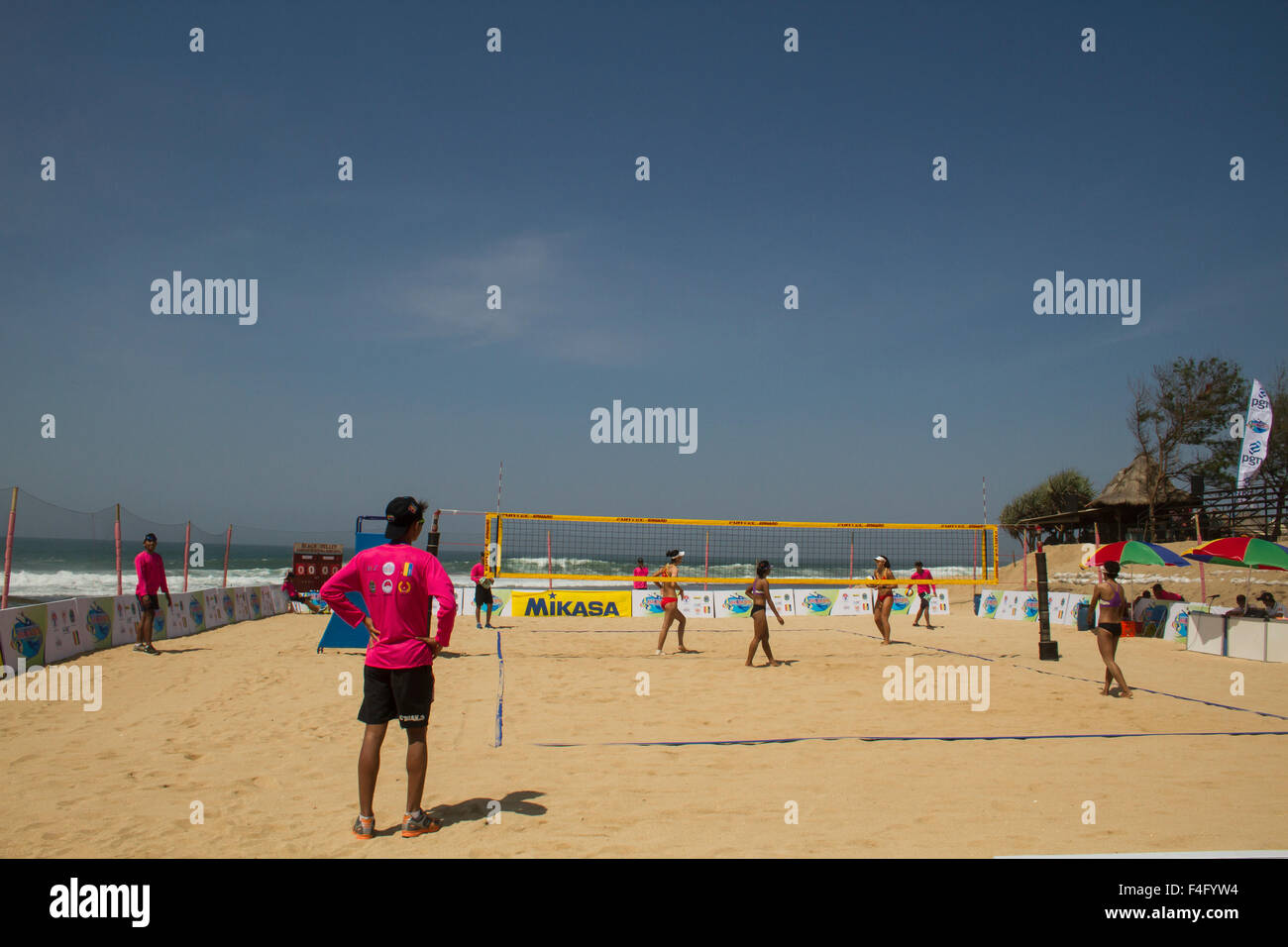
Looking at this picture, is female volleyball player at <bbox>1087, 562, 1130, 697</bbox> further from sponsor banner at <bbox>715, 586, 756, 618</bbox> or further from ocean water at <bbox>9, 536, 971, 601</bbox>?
sponsor banner at <bbox>715, 586, 756, 618</bbox>

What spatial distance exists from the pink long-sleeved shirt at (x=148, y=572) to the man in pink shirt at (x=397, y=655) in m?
8.10

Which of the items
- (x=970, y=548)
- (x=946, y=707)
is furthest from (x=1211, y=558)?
(x=946, y=707)

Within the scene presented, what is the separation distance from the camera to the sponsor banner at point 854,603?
21.8 meters

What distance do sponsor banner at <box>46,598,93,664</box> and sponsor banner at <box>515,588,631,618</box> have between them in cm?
1012

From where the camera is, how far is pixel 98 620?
11.2 meters

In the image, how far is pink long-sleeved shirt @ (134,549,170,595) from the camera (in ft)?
33.4

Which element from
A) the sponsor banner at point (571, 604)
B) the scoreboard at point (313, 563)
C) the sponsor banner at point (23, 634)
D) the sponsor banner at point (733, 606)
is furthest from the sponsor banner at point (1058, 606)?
the sponsor banner at point (23, 634)

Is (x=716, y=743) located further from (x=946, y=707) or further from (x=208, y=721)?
(x=208, y=721)

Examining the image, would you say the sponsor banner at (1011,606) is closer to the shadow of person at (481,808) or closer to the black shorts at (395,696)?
the shadow of person at (481,808)

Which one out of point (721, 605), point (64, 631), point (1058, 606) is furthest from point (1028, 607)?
point (64, 631)

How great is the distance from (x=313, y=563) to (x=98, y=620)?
34.1 ft

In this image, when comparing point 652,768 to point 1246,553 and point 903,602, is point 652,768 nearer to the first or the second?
point 1246,553
